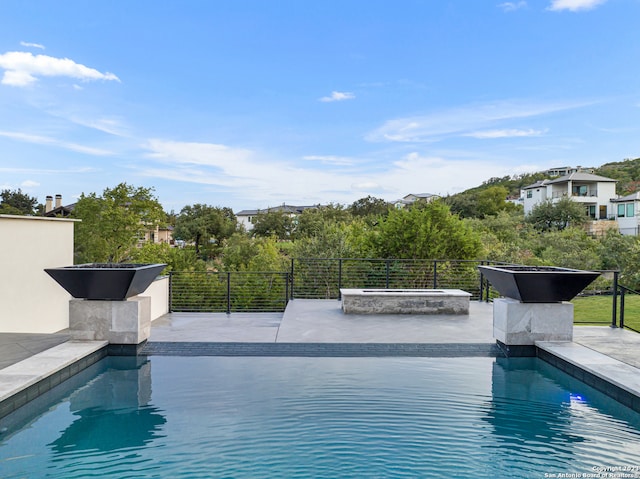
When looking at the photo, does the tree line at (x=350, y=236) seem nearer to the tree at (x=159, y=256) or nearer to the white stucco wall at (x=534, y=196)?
the tree at (x=159, y=256)

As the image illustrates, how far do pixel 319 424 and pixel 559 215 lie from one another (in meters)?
37.3

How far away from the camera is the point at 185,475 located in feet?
9.52

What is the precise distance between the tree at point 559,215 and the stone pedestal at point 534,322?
3305cm

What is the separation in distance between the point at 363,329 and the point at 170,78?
12182mm

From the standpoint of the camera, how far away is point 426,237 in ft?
46.6

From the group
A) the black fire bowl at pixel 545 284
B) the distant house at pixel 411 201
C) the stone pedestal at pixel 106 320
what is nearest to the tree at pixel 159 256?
the distant house at pixel 411 201

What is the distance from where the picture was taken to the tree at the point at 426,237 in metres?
14.2

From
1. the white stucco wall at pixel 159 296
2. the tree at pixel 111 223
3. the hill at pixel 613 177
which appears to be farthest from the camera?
the hill at pixel 613 177

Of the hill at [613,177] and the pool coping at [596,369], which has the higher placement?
the hill at [613,177]

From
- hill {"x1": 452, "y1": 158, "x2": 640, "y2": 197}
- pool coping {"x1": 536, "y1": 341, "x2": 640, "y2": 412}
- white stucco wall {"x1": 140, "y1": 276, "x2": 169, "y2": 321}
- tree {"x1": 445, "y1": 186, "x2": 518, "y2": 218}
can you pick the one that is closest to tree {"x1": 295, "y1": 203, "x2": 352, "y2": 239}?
tree {"x1": 445, "y1": 186, "x2": 518, "y2": 218}

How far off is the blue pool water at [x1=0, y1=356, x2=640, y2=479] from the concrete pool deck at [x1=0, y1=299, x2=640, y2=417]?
0.21 metres

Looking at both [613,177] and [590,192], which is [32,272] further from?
[613,177]

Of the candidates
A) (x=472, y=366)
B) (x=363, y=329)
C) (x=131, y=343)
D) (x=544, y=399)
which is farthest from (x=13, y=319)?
(x=544, y=399)

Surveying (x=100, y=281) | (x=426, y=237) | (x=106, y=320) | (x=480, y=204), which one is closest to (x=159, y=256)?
(x=426, y=237)
